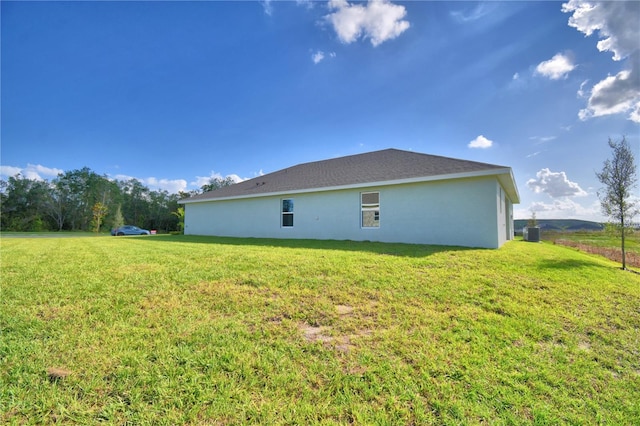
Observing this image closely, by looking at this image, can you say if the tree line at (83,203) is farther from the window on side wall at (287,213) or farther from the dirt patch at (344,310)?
the dirt patch at (344,310)

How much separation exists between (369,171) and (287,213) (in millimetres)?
4650

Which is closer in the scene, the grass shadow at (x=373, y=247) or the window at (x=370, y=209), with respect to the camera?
the grass shadow at (x=373, y=247)

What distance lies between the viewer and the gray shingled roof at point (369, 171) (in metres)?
9.53

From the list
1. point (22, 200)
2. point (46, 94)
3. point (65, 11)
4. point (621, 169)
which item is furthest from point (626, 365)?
point (22, 200)

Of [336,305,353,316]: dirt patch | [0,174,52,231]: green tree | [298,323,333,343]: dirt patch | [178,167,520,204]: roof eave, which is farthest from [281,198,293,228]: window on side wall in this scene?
[0,174,52,231]: green tree

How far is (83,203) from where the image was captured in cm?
4594

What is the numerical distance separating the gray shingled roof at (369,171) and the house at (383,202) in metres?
0.04

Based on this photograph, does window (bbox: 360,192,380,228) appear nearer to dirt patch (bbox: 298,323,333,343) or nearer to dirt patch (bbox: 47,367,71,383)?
dirt patch (bbox: 298,323,333,343)

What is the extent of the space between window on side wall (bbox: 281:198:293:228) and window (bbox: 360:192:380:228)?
153 inches

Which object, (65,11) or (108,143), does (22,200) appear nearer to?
(108,143)

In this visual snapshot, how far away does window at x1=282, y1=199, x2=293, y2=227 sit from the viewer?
13328 millimetres

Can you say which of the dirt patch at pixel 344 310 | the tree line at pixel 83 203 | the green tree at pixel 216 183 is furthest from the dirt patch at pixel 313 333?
the green tree at pixel 216 183

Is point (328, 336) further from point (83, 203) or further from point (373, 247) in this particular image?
point (83, 203)

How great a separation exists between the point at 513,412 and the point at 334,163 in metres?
14.7
